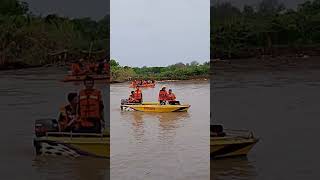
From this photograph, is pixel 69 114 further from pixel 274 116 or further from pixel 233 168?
pixel 274 116

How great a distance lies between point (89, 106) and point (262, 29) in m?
1.38

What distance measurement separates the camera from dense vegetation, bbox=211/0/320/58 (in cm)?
376

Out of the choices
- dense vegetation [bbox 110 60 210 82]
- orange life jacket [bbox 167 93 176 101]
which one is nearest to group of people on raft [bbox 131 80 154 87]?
dense vegetation [bbox 110 60 210 82]

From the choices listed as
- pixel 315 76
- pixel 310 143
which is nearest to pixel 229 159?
pixel 310 143

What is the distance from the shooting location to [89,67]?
12.6ft

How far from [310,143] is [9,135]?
210cm

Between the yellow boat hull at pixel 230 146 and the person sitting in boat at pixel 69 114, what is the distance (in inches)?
41.1

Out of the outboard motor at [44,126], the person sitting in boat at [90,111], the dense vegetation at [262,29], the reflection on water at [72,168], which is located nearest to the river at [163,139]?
the reflection on water at [72,168]

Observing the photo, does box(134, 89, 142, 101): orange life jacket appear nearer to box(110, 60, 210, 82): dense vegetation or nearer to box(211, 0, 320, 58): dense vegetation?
box(110, 60, 210, 82): dense vegetation

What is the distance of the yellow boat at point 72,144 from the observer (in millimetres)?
3701

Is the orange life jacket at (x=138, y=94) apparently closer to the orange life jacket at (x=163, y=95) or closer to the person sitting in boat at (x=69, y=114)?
the orange life jacket at (x=163, y=95)

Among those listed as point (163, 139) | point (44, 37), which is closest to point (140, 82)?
point (163, 139)

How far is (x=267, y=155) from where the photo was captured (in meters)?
3.70

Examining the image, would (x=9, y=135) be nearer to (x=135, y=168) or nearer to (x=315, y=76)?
(x=135, y=168)
